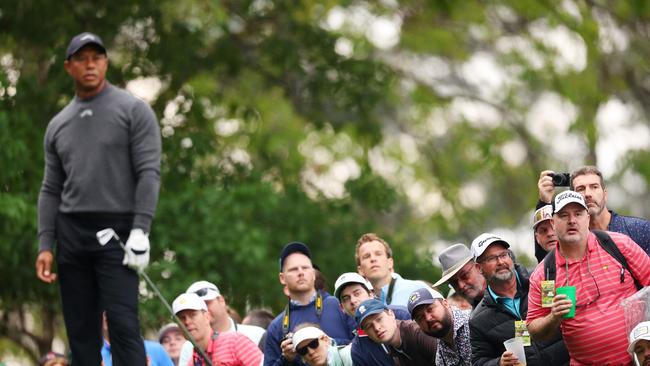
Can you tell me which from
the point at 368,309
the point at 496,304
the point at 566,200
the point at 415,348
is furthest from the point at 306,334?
the point at 566,200

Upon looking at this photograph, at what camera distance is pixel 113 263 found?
938 centimetres

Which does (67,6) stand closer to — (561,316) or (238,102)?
(238,102)

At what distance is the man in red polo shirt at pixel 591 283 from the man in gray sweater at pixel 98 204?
2.45 m

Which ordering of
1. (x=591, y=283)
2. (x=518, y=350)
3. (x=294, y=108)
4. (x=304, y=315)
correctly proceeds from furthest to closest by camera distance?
1. (x=294, y=108)
2. (x=304, y=315)
3. (x=518, y=350)
4. (x=591, y=283)

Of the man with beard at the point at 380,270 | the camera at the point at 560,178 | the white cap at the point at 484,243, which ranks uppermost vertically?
the camera at the point at 560,178

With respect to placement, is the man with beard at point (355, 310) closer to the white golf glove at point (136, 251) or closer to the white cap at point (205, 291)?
the white cap at point (205, 291)

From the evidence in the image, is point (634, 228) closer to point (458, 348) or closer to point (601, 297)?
point (601, 297)

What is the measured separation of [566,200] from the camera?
9.47 meters

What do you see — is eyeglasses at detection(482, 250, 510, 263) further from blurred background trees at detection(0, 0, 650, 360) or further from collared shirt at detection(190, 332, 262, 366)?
blurred background trees at detection(0, 0, 650, 360)

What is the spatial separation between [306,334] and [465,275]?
1243 mm

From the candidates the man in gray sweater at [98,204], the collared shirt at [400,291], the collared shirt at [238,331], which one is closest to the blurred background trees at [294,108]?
the collared shirt at [238,331]

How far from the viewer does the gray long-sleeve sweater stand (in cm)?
944

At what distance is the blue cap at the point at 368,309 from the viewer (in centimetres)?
1080

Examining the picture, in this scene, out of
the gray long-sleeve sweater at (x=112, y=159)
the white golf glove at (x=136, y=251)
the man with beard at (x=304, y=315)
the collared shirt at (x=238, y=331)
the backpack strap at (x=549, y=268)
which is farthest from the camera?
the collared shirt at (x=238, y=331)
